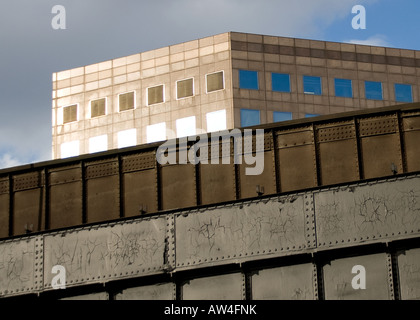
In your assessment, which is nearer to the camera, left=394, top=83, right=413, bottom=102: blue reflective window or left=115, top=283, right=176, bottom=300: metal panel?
left=115, top=283, right=176, bottom=300: metal panel

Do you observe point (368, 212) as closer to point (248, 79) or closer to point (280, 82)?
point (248, 79)

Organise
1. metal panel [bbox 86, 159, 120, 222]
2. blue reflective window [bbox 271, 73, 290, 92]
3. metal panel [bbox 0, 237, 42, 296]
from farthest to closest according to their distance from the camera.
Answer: blue reflective window [bbox 271, 73, 290, 92]
metal panel [bbox 86, 159, 120, 222]
metal panel [bbox 0, 237, 42, 296]

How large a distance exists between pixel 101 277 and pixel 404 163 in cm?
887

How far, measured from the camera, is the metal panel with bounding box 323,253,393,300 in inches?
951

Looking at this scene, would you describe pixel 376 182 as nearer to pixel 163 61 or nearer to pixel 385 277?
pixel 385 277

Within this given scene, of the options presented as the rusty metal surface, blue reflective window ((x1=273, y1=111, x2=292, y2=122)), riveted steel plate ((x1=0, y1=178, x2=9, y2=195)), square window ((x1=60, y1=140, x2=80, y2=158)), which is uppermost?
blue reflective window ((x1=273, y1=111, x2=292, y2=122))

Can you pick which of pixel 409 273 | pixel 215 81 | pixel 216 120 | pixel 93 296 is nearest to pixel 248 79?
pixel 215 81

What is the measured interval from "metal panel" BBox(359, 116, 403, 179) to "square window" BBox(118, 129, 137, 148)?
41257 millimetres

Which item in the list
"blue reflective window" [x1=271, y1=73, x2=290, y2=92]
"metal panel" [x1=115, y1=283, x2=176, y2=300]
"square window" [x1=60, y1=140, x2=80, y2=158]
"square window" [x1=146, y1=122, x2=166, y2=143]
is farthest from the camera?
"square window" [x1=60, y1=140, x2=80, y2=158]

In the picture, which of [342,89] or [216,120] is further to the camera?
[342,89]

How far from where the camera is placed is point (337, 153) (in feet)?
86.9

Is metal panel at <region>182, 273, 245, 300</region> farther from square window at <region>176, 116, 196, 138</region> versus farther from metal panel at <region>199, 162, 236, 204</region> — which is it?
square window at <region>176, 116, 196, 138</region>

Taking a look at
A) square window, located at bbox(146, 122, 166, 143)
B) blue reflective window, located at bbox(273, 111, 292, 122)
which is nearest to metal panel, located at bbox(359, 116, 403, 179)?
blue reflective window, located at bbox(273, 111, 292, 122)

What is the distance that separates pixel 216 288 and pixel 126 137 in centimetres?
4186
